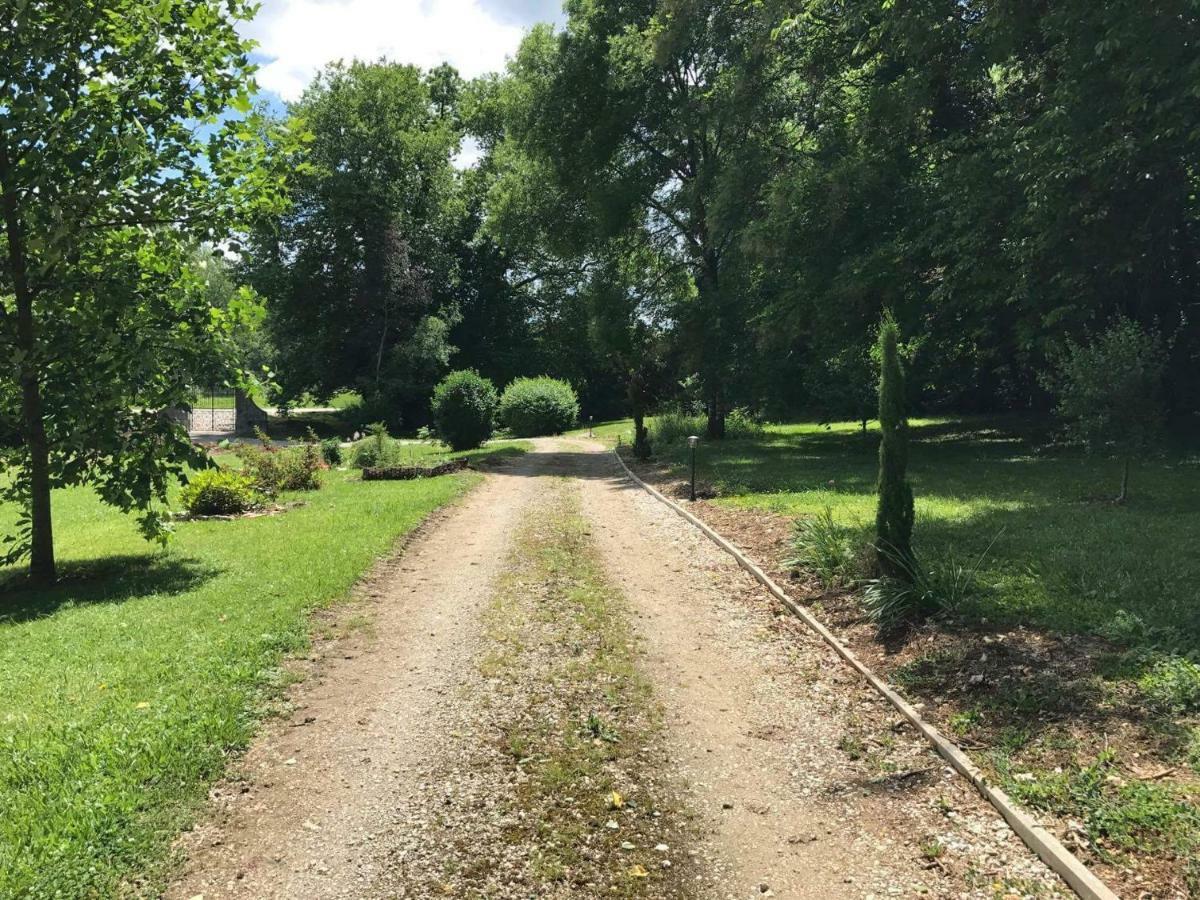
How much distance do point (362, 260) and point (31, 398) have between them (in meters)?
33.1

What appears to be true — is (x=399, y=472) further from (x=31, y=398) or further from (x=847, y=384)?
(x=847, y=384)

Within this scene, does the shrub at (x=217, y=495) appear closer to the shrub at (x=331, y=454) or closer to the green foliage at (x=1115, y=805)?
the shrub at (x=331, y=454)

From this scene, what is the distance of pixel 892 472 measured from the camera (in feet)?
22.9

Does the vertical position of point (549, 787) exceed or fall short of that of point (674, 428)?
it falls short

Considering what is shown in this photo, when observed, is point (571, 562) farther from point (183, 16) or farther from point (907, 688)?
point (183, 16)

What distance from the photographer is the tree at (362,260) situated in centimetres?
3875

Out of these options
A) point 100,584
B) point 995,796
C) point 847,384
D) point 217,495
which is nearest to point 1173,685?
point 995,796

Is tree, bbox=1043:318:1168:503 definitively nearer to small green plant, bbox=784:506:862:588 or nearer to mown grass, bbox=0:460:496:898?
small green plant, bbox=784:506:862:588

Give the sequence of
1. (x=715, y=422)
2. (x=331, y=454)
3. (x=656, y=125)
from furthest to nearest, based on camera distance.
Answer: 1. (x=715, y=422)
2. (x=656, y=125)
3. (x=331, y=454)

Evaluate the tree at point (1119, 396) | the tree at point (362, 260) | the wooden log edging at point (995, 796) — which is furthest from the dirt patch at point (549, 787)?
the tree at point (362, 260)

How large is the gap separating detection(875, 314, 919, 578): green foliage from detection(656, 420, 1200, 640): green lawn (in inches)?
32.7

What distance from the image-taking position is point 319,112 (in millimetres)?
40000

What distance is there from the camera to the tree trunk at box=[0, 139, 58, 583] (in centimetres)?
824

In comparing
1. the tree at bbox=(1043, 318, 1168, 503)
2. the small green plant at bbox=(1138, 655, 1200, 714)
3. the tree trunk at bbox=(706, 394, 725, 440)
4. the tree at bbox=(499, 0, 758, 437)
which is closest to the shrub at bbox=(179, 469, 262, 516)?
the small green plant at bbox=(1138, 655, 1200, 714)
